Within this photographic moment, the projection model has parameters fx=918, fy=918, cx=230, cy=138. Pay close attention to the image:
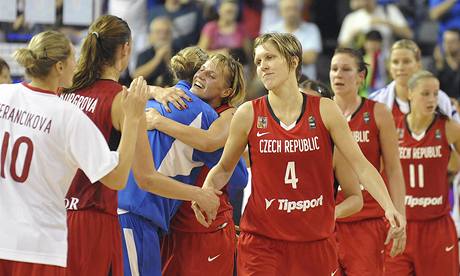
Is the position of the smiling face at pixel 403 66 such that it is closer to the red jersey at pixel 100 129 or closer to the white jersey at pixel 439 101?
the white jersey at pixel 439 101

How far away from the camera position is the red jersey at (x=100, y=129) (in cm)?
518

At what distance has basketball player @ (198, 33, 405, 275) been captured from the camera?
5.70 meters

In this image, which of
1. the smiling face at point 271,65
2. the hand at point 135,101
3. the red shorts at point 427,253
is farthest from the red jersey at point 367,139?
the hand at point 135,101

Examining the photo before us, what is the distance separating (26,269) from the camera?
4660 millimetres

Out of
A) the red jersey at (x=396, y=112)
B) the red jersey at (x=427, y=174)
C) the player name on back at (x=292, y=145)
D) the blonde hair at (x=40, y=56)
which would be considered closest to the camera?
the blonde hair at (x=40, y=56)

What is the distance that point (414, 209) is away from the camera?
798cm

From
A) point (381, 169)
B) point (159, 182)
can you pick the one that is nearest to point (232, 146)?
point (159, 182)

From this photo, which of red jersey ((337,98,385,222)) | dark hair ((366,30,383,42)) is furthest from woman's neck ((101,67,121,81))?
dark hair ((366,30,383,42))

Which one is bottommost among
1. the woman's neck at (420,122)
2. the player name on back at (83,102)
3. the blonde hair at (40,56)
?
the woman's neck at (420,122)

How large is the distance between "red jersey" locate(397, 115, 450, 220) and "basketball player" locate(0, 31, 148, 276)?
3.89 m

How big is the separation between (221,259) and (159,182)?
118cm

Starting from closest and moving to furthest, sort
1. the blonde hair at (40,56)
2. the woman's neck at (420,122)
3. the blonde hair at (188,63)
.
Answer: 1. the blonde hair at (40,56)
2. the blonde hair at (188,63)
3. the woman's neck at (420,122)

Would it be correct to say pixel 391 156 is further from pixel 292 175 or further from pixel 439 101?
pixel 439 101

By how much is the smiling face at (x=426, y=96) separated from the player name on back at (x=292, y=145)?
2644 millimetres
